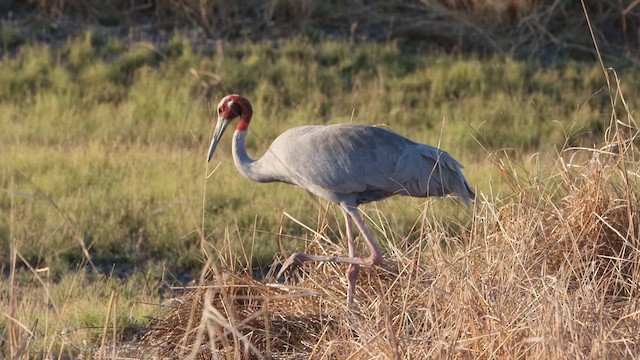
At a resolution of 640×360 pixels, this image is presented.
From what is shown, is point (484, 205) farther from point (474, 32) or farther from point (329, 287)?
point (474, 32)

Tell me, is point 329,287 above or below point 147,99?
above

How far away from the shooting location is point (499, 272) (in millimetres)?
4680

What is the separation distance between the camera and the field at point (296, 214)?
14.6 ft

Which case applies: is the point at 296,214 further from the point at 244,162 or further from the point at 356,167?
the point at 356,167

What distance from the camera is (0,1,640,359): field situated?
4.44 metres

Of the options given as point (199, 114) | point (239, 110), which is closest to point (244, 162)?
point (239, 110)

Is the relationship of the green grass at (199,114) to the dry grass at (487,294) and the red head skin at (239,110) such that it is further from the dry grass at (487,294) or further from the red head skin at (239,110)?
the dry grass at (487,294)

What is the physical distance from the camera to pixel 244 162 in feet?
19.0

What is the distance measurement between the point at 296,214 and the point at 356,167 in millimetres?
2400

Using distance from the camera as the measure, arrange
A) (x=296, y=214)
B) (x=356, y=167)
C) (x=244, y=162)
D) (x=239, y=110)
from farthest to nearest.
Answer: (x=296, y=214)
(x=239, y=110)
(x=244, y=162)
(x=356, y=167)

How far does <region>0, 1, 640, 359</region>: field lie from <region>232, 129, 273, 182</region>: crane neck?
0.70ft

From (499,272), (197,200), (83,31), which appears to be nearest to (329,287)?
(499,272)

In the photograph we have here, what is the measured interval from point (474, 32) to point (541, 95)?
186cm

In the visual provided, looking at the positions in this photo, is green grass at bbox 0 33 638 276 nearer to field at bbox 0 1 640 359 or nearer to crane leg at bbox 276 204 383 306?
field at bbox 0 1 640 359
